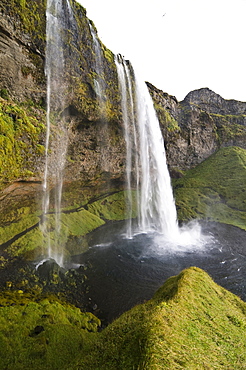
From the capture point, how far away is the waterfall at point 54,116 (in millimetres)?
19891

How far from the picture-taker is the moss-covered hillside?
384 cm

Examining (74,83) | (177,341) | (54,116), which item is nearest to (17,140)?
(54,116)

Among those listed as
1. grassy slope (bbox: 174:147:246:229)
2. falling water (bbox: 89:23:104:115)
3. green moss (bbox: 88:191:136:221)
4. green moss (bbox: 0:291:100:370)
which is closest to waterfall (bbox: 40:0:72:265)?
falling water (bbox: 89:23:104:115)

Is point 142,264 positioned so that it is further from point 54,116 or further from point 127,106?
point 127,106

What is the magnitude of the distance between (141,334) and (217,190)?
4248 centimetres

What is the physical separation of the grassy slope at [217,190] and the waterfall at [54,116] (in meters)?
22.3

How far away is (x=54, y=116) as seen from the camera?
21.7 m

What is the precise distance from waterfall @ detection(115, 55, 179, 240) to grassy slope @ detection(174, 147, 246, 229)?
5505 millimetres

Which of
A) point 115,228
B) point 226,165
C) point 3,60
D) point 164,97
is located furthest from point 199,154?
point 3,60

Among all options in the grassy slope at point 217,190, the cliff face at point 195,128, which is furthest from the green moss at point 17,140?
the cliff face at point 195,128

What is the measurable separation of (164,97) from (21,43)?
3656 cm

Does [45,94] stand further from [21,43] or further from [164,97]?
[164,97]

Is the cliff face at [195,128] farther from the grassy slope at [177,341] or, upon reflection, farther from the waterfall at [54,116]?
the grassy slope at [177,341]

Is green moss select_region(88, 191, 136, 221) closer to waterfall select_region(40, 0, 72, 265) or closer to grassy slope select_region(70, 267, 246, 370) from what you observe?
waterfall select_region(40, 0, 72, 265)
